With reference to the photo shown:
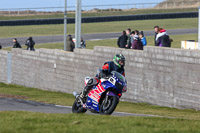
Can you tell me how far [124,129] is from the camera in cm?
924

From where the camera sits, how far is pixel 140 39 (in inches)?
842

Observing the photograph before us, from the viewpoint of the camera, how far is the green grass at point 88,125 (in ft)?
30.2

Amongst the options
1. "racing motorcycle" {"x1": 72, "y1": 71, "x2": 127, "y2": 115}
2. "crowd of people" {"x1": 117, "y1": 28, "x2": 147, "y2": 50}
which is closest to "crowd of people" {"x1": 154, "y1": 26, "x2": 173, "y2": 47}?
"crowd of people" {"x1": 117, "y1": 28, "x2": 147, "y2": 50}

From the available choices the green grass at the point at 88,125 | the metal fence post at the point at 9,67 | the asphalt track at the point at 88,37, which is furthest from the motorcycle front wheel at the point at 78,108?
the asphalt track at the point at 88,37

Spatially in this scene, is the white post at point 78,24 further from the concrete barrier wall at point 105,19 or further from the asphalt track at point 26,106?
the concrete barrier wall at point 105,19

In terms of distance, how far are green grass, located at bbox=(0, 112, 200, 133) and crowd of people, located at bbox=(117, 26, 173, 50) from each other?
8.67 m

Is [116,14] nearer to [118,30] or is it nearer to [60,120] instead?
[118,30]

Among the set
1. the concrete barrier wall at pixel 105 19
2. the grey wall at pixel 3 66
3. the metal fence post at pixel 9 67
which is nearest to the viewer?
the metal fence post at pixel 9 67

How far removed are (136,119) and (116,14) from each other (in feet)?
171

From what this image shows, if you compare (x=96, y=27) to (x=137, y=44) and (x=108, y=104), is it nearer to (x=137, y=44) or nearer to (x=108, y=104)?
(x=137, y=44)

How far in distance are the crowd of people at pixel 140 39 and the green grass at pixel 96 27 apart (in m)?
29.2

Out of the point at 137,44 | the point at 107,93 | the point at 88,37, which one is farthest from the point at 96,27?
the point at 107,93

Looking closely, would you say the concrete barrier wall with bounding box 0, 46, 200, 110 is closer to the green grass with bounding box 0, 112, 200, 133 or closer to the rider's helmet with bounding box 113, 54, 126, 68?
the rider's helmet with bounding box 113, 54, 126, 68

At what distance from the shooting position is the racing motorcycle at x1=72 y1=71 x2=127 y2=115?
12562mm
